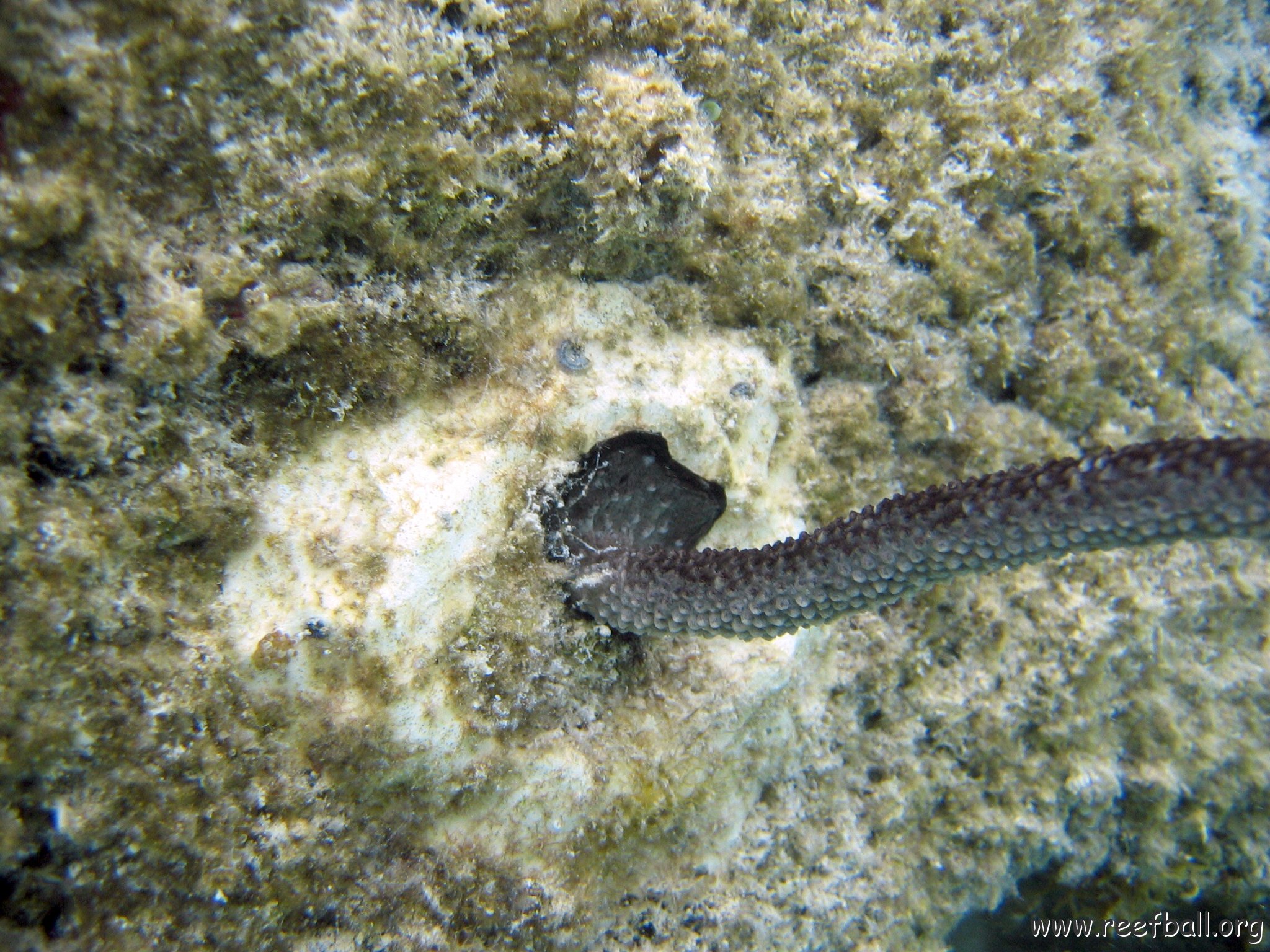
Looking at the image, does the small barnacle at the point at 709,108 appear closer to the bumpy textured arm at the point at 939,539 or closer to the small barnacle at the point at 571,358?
the small barnacle at the point at 571,358

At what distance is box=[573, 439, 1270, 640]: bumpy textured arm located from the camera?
1727mm

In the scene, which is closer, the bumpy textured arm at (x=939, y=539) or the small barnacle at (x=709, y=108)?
the bumpy textured arm at (x=939, y=539)

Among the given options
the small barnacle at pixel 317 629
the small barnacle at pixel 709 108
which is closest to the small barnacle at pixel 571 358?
the small barnacle at pixel 709 108

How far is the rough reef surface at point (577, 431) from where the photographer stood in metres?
1.75

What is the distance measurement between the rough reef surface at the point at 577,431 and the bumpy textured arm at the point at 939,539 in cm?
34

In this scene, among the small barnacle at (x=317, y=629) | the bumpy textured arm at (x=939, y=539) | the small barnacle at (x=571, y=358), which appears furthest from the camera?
the small barnacle at (x=571, y=358)

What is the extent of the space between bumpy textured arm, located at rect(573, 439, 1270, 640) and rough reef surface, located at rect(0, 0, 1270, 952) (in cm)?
34

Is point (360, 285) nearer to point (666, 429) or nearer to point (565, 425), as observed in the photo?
point (565, 425)

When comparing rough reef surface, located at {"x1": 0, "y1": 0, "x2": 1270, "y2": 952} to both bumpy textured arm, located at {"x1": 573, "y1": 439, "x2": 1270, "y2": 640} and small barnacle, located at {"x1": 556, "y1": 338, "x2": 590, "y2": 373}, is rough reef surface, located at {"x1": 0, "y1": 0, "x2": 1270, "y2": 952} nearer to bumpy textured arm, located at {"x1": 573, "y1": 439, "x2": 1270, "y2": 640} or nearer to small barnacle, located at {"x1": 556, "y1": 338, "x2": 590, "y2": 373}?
small barnacle, located at {"x1": 556, "y1": 338, "x2": 590, "y2": 373}

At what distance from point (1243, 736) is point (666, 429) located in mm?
3545

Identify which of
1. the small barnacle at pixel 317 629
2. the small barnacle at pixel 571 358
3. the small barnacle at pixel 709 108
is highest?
the small barnacle at pixel 709 108

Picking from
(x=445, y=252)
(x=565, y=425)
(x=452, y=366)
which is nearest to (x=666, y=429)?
(x=565, y=425)

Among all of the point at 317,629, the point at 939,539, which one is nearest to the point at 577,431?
the point at 317,629

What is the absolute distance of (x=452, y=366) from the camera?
218 cm
